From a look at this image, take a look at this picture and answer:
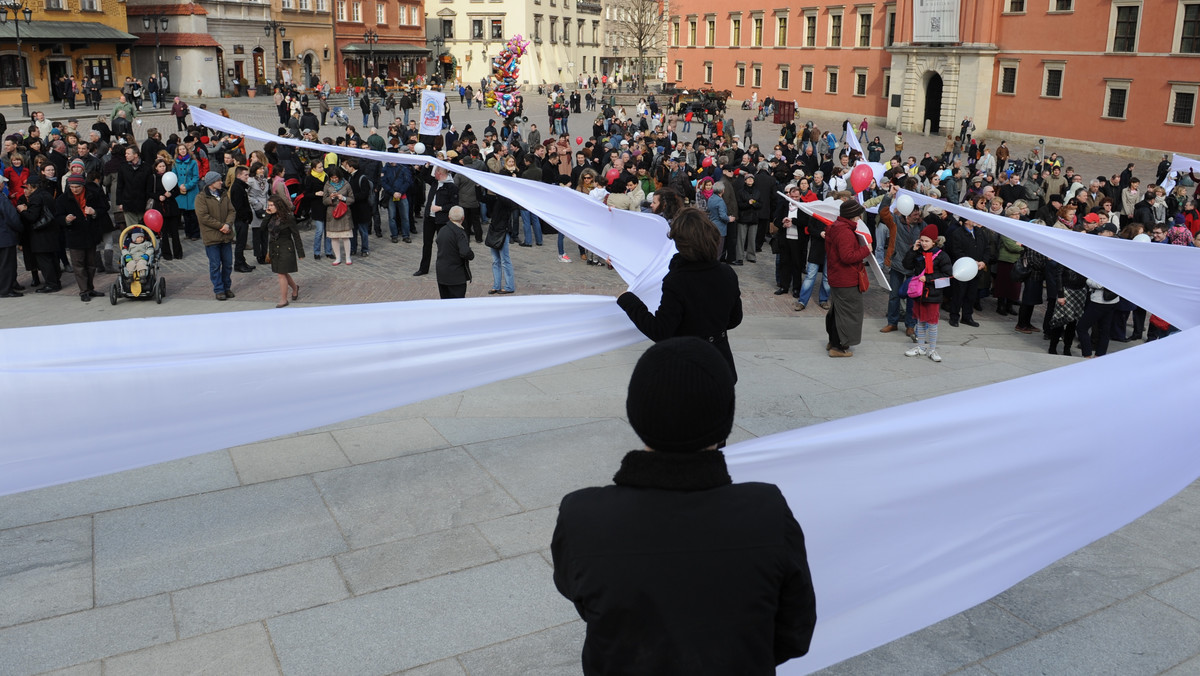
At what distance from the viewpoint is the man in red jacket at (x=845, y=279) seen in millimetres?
10031

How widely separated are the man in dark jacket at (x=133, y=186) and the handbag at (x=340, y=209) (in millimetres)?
2808

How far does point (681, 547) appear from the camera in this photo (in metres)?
2.01

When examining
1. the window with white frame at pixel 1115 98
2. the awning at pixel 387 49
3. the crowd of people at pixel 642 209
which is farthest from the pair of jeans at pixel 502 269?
the awning at pixel 387 49

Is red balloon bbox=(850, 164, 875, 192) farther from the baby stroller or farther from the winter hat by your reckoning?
the winter hat

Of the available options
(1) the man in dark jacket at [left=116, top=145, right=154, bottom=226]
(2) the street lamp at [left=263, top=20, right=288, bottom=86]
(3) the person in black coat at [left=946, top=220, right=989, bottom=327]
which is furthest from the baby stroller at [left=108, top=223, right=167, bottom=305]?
(2) the street lamp at [left=263, top=20, right=288, bottom=86]

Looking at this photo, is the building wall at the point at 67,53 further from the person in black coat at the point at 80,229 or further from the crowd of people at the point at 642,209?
the person in black coat at the point at 80,229

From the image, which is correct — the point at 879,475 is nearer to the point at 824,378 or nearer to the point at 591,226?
the point at 591,226

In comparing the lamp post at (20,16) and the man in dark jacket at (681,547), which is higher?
the lamp post at (20,16)

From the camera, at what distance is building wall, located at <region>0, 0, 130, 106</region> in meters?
42.7

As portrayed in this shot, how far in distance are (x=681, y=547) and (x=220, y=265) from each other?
12.0 m

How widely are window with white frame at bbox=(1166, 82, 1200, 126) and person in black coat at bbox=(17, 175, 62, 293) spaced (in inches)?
1377

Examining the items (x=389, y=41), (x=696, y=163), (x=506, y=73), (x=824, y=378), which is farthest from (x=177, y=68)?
(x=824, y=378)

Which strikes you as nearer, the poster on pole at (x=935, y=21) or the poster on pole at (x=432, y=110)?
the poster on pole at (x=432, y=110)

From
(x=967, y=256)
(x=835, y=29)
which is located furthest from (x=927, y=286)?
(x=835, y=29)
